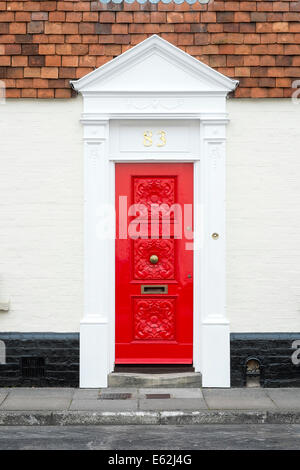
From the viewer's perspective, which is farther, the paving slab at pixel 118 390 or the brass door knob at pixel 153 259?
the brass door knob at pixel 153 259

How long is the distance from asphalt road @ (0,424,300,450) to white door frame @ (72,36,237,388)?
4.41 feet

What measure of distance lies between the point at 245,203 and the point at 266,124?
3.18ft

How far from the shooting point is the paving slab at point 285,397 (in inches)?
301

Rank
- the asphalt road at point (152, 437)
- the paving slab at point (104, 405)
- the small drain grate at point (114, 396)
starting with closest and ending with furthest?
the asphalt road at point (152, 437), the paving slab at point (104, 405), the small drain grate at point (114, 396)

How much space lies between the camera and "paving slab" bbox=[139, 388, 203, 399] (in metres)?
8.03

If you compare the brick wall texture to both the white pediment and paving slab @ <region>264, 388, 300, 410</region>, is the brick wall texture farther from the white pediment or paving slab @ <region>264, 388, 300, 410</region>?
paving slab @ <region>264, 388, 300, 410</region>

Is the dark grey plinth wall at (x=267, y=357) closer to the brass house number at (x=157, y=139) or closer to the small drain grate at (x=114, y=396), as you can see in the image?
the small drain grate at (x=114, y=396)

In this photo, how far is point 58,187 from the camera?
28.0ft

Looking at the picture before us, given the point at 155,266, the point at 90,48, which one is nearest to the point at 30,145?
the point at 90,48

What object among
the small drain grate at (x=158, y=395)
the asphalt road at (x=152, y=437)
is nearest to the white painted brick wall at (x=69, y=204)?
the small drain grate at (x=158, y=395)

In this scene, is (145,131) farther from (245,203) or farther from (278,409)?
(278,409)

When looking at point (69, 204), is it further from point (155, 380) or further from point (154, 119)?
point (155, 380)

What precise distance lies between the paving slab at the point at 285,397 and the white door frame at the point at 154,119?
0.58 metres

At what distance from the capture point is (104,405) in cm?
761
